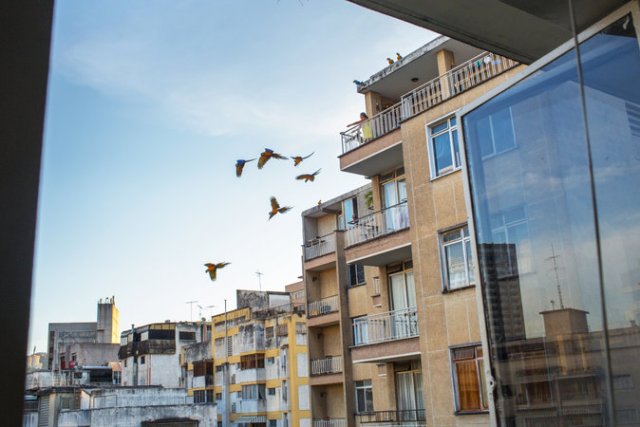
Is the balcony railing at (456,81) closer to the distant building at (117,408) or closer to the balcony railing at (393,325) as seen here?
the balcony railing at (393,325)

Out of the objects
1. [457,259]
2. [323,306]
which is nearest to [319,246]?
[323,306]

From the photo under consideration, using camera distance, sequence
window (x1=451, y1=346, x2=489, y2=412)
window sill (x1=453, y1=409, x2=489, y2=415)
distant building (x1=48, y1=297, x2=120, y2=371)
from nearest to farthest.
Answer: window sill (x1=453, y1=409, x2=489, y2=415) → window (x1=451, y1=346, x2=489, y2=412) → distant building (x1=48, y1=297, x2=120, y2=371)

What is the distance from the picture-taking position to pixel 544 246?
2.77 m

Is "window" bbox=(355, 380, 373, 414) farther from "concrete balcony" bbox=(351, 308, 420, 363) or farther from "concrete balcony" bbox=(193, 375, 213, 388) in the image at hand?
"concrete balcony" bbox=(193, 375, 213, 388)

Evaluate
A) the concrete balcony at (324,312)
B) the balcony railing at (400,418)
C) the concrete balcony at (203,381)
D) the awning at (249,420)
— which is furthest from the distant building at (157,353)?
the balcony railing at (400,418)

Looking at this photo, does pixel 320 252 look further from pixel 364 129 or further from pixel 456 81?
pixel 456 81

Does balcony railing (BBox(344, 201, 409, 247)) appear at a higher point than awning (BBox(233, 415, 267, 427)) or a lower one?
higher

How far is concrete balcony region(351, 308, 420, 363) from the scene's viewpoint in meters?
12.7

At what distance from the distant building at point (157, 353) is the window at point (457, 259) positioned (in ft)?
100

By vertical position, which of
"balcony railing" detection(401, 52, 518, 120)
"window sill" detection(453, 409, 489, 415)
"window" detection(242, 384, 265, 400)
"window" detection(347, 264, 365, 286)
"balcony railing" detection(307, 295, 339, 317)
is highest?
"balcony railing" detection(401, 52, 518, 120)

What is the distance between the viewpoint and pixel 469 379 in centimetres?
1102

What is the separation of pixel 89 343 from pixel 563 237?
4719 cm

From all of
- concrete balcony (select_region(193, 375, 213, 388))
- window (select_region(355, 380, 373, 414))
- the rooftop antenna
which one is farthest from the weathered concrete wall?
the rooftop antenna

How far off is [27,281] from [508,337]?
87.8 inches
